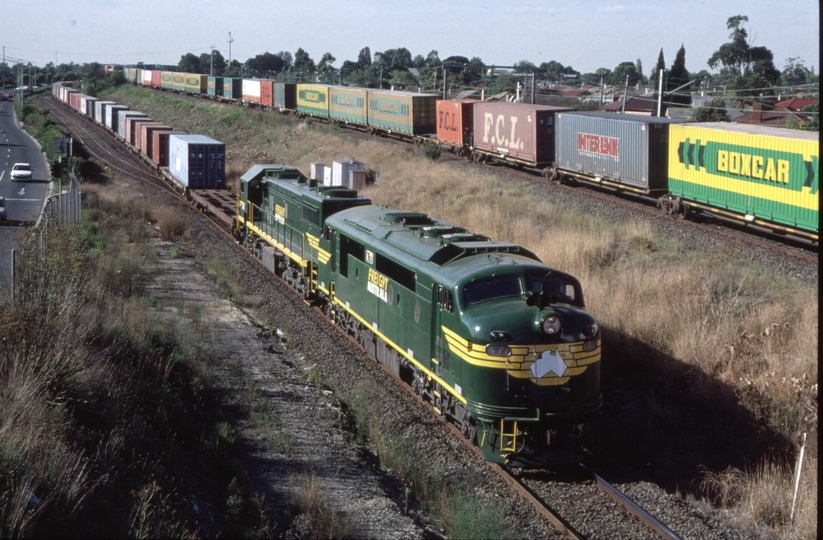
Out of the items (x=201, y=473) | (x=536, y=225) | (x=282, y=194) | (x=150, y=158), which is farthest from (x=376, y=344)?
(x=150, y=158)

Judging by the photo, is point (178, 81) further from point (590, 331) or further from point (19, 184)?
point (590, 331)

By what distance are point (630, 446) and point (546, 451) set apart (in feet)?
10.8

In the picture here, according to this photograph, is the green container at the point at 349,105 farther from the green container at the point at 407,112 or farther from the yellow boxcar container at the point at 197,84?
the yellow boxcar container at the point at 197,84

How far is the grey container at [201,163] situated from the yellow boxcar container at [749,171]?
25.1 meters

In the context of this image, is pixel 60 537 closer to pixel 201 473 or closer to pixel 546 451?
pixel 201 473

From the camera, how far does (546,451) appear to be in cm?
1375

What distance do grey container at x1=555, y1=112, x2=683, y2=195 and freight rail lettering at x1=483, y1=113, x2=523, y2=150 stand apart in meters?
3.83

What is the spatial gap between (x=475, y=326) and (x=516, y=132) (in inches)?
1157

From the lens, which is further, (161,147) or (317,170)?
(161,147)

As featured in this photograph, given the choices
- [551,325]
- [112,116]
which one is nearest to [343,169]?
[551,325]

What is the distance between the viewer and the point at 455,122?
1946 inches

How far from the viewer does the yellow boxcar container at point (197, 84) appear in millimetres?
106312

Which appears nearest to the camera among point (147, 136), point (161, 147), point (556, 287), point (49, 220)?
point (556, 287)

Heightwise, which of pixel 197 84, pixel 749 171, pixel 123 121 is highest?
pixel 197 84
